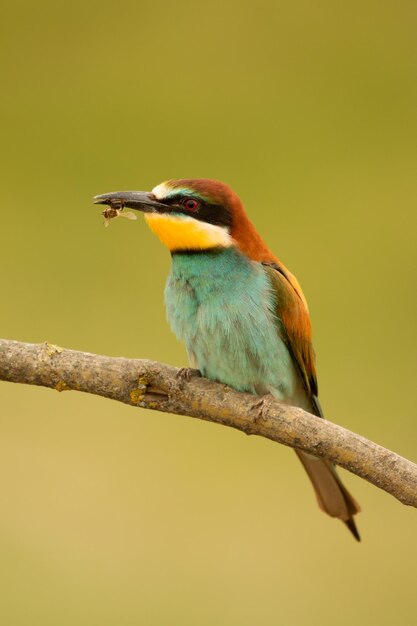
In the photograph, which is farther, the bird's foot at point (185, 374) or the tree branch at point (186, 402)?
the bird's foot at point (185, 374)

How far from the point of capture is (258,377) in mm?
1809

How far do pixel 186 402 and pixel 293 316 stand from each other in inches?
14.3

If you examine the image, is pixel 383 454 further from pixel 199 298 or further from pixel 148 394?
pixel 199 298

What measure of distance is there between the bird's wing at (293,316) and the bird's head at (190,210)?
0.43 ft

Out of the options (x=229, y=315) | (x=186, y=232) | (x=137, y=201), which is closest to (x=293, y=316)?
(x=229, y=315)

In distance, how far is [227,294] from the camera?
1.78 m

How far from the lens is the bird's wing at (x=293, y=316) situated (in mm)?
1809

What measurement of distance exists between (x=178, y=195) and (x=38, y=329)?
1066 mm

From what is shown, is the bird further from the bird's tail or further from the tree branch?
the tree branch

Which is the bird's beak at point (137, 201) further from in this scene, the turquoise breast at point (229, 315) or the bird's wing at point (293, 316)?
the bird's wing at point (293, 316)

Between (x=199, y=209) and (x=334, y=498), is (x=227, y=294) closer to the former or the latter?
(x=199, y=209)

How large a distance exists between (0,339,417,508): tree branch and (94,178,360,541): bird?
21 centimetres

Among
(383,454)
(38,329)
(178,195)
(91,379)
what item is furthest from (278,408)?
(38,329)

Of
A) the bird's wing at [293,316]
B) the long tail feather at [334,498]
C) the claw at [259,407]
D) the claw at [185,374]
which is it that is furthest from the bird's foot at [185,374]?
the long tail feather at [334,498]
